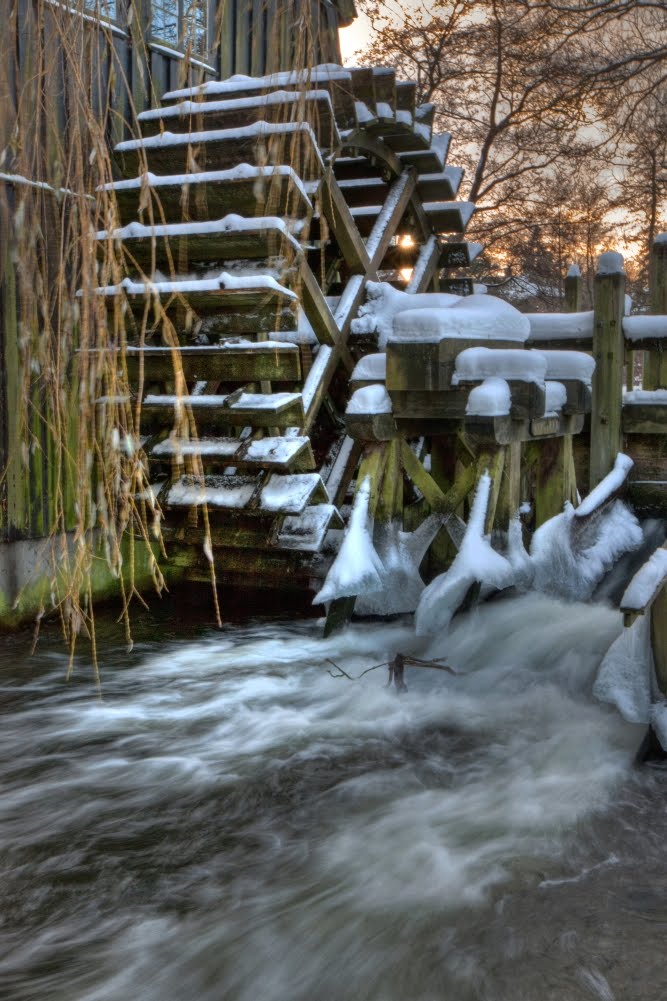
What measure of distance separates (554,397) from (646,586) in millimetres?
2221

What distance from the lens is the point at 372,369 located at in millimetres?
4832

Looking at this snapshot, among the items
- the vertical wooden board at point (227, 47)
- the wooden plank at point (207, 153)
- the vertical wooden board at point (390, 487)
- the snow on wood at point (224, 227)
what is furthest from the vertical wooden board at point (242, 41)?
the vertical wooden board at point (390, 487)

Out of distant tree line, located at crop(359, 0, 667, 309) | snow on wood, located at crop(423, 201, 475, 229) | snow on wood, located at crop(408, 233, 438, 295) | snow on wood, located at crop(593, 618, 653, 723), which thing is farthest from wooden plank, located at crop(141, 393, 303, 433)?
distant tree line, located at crop(359, 0, 667, 309)

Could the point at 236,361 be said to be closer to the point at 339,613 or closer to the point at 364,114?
the point at 339,613

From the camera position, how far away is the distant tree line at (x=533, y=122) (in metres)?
12.8

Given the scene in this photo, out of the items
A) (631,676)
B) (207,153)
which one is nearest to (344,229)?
(207,153)

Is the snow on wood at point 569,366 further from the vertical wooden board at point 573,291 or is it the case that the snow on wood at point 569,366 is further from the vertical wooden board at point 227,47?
the vertical wooden board at point 227,47

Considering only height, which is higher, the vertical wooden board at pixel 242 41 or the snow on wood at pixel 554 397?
the vertical wooden board at pixel 242 41

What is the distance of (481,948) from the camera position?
2.23m

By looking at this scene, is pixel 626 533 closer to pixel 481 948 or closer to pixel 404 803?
pixel 404 803

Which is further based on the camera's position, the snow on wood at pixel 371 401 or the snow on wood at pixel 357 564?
the snow on wood at pixel 371 401

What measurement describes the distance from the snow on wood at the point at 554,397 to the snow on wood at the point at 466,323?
0.36 meters

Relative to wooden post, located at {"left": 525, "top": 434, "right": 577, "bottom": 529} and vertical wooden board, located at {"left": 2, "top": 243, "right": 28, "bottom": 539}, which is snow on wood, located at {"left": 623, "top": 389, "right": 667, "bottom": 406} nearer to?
wooden post, located at {"left": 525, "top": 434, "right": 577, "bottom": 529}

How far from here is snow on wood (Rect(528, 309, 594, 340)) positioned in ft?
18.8
